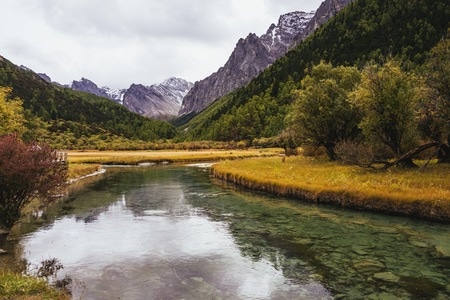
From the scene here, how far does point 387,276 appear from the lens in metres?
16.1

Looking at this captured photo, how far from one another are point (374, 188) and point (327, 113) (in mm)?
25246

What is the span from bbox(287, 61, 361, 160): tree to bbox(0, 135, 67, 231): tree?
40.1 metres

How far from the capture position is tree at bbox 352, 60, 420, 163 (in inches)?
1549

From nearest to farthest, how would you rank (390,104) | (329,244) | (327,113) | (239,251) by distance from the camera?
1. (239,251)
2. (329,244)
3. (390,104)
4. (327,113)

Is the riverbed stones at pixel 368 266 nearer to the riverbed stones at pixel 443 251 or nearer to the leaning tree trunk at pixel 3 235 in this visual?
the riverbed stones at pixel 443 251

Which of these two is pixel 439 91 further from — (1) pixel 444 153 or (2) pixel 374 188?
(2) pixel 374 188

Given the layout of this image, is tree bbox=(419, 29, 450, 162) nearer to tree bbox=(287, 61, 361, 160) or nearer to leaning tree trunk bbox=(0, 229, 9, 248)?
tree bbox=(287, 61, 361, 160)

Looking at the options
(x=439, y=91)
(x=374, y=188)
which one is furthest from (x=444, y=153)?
(x=374, y=188)

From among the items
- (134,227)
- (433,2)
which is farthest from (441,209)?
(433,2)

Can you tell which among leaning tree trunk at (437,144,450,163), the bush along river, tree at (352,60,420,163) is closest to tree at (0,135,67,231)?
the bush along river

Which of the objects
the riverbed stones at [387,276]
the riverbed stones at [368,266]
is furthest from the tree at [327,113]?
the riverbed stones at [387,276]

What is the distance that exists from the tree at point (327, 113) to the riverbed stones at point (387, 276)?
125 ft

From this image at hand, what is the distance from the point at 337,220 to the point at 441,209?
22.0 ft

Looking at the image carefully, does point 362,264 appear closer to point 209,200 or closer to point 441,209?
point 441,209
